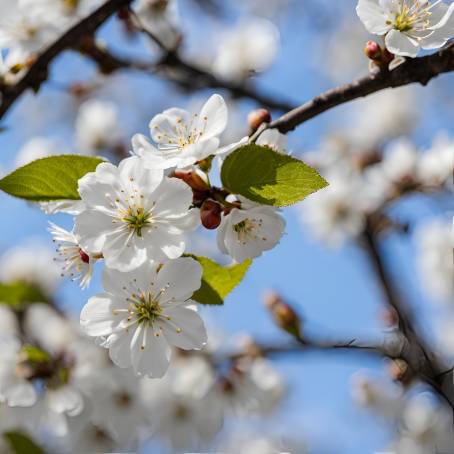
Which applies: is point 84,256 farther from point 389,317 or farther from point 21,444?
point 389,317

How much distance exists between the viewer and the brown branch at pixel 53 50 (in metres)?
1.90

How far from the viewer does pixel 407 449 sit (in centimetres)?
275

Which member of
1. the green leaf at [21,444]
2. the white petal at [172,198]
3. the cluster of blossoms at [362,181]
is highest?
the white petal at [172,198]

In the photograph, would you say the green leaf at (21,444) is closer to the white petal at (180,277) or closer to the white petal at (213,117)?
the white petal at (180,277)

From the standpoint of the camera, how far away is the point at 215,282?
1.51 m

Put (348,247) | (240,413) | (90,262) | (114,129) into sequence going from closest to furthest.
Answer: (90,262) → (240,413) → (348,247) → (114,129)

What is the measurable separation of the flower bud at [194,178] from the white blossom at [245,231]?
8 cm

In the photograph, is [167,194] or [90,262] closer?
[167,194]

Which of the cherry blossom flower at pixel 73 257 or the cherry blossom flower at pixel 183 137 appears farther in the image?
the cherry blossom flower at pixel 73 257

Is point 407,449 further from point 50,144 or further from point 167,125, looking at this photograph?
point 50,144

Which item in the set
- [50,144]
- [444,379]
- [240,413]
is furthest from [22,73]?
[50,144]

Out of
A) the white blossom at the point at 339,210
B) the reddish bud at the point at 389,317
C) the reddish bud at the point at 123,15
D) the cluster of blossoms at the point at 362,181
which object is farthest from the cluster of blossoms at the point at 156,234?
the white blossom at the point at 339,210

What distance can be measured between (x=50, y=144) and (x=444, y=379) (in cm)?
319

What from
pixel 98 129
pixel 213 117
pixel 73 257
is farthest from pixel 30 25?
pixel 98 129
